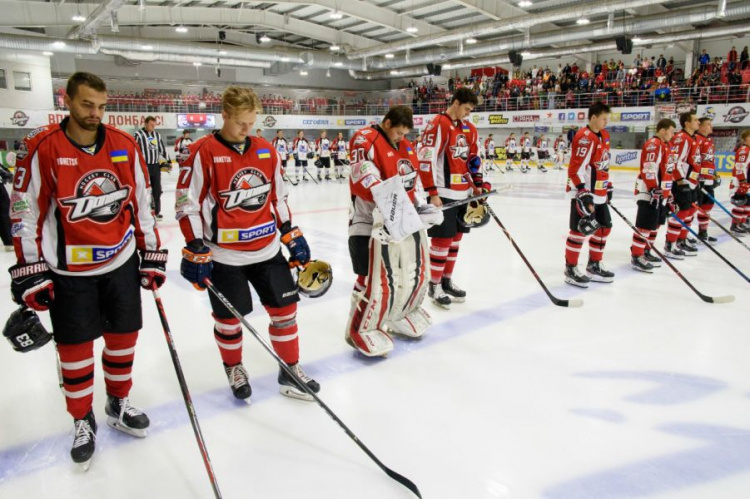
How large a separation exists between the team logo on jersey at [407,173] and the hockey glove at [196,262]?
1260mm

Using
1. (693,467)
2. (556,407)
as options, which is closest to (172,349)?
(556,407)

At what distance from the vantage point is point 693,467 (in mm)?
2049

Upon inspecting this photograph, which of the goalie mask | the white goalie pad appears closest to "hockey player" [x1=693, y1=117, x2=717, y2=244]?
the goalie mask

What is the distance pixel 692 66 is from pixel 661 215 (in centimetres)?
1821

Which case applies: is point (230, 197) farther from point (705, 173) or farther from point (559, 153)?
point (559, 153)

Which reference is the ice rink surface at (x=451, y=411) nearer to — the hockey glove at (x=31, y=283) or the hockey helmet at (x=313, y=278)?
the hockey helmet at (x=313, y=278)

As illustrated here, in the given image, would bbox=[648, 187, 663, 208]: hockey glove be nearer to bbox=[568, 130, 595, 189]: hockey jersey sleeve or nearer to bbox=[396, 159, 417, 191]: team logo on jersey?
bbox=[568, 130, 595, 189]: hockey jersey sleeve

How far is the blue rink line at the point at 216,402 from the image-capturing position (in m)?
2.10

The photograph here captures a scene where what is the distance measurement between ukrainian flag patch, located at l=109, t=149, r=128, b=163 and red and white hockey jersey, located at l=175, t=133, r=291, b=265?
0.87ft

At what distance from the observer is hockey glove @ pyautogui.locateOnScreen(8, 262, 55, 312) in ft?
6.16

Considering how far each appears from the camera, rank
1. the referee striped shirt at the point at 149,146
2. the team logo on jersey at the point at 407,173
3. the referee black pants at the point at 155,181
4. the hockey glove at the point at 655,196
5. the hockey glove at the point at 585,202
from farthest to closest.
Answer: the referee black pants at the point at 155,181, the referee striped shirt at the point at 149,146, the hockey glove at the point at 655,196, the hockey glove at the point at 585,202, the team logo on jersey at the point at 407,173

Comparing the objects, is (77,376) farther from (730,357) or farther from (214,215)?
(730,357)

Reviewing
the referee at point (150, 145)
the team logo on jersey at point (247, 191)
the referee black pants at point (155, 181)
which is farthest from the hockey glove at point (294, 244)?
the referee black pants at point (155, 181)

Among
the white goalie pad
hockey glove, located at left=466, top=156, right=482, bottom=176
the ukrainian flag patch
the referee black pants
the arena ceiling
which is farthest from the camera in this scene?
the arena ceiling
